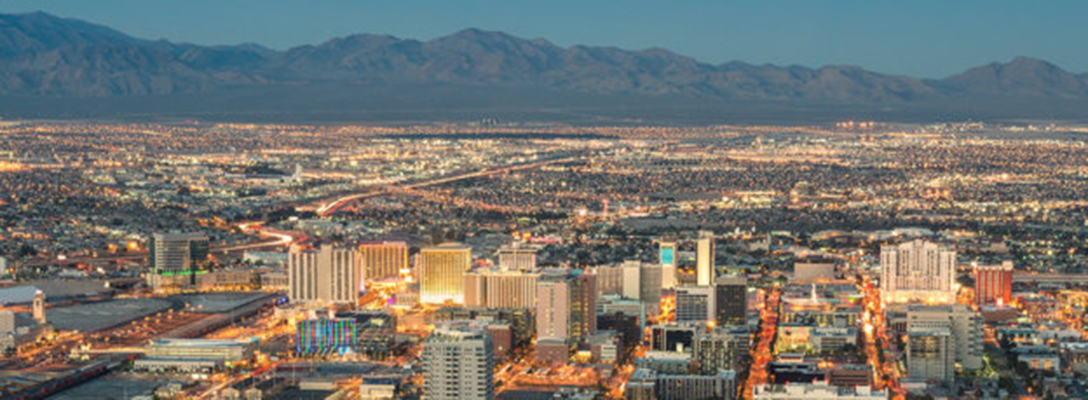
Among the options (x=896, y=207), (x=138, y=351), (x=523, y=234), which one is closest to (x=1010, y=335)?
(x=138, y=351)

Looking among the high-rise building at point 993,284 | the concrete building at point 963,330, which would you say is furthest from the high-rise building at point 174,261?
the concrete building at point 963,330

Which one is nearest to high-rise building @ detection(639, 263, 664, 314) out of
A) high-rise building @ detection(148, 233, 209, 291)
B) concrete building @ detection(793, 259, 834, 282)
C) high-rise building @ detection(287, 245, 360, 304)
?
concrete building @ detection(793, 259, 834, 282)

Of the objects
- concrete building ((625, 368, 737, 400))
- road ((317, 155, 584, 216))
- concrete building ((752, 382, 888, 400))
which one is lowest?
concrete building ((625, 368, 737, 400))

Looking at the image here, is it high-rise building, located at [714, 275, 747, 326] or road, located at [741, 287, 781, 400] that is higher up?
high-rise building, located at [714, 275, 747, 326]

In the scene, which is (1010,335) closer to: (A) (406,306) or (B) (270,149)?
(A) (406,306)

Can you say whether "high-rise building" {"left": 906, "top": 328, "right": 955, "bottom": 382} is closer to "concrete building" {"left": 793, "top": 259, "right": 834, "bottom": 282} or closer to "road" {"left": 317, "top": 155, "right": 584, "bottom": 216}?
"concrete building" {"left": 793, "top": 259, "right": 834, "bottom": 282}

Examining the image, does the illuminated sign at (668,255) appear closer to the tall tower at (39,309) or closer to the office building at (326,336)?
the office building at (326,336)
